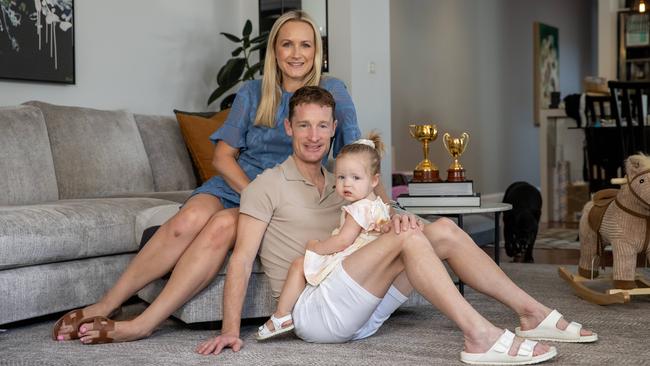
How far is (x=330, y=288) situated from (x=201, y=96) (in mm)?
3306

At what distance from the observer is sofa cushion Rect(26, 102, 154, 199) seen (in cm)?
385

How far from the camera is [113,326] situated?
2529mm

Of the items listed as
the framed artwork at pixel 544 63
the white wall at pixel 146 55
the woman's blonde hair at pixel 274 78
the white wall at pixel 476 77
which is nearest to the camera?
the woman's blonde hair at pixel 274 78

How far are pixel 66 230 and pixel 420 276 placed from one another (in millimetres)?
1376

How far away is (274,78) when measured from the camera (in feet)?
9.11

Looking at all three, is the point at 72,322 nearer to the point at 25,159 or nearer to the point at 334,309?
the point at 334,309

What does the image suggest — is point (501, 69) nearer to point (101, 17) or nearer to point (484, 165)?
point (484, 165)

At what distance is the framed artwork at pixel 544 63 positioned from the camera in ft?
31.3

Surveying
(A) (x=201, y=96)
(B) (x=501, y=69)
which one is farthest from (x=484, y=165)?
(A) (x=201, y=96)

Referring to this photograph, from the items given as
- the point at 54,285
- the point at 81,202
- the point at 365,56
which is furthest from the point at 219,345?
the point at 365,56

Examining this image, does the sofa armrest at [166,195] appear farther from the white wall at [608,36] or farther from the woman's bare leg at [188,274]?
the white wall at [608,36]

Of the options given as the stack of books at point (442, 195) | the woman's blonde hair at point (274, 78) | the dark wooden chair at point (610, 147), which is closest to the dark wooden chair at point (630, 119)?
the dark wooden chair at point (610, 147)

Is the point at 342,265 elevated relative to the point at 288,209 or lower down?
lower down

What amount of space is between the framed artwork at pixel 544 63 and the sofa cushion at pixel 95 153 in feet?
20.0
